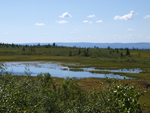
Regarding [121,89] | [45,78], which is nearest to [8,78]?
[121,89]


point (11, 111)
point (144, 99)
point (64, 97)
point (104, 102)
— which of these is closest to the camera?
point (11, 111)

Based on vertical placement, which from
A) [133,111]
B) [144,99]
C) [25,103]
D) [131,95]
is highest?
[131,95]

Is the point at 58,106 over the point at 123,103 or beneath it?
beneath

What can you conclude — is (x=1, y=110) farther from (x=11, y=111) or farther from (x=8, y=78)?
(x=8, y=78)

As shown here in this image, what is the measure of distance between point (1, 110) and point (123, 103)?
18.8 feet

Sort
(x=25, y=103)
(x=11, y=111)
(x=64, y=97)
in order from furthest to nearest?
(x=64, y=97) < (x=25, y=103) < (x=11, y=111)

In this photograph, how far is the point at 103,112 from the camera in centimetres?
967

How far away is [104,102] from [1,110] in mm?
5076

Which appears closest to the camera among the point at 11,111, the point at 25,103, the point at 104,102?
the point at 11,111

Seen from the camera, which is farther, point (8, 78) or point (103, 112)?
point (8, 78)

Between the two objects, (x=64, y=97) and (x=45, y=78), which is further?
(x=45, y=78)

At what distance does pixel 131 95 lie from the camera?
7.13 meters

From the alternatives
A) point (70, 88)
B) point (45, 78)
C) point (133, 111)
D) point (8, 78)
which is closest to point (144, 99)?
point (70, 88)

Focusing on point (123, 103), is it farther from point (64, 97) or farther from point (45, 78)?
point (45, 78)
